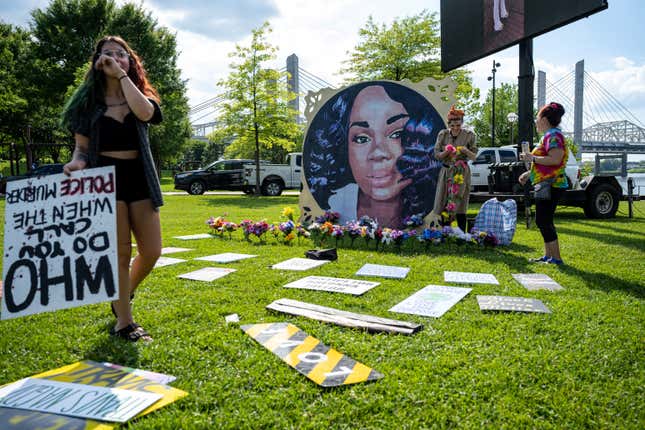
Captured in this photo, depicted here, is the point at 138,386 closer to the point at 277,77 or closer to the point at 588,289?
the point at 588,289

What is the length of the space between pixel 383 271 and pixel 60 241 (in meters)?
3.05

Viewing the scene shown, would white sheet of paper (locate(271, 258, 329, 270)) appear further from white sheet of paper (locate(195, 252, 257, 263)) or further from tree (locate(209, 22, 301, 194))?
tree (locate(209, 22, 301, 194))

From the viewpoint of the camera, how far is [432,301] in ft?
11.1

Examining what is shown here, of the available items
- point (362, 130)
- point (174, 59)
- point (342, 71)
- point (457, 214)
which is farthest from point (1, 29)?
point (457, 214)

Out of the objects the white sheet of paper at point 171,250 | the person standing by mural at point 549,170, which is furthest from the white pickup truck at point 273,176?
the person standing by mural at point 549,170

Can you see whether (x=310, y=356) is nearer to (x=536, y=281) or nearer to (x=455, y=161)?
(x=536, y=281)

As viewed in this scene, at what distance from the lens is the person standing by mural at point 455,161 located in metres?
6.16

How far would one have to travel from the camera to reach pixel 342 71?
70.7 feet

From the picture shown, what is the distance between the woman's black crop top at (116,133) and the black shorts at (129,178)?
75 millimetres

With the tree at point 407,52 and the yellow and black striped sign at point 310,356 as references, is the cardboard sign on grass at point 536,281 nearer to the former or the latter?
the yellow and black striped sign at point 310,356

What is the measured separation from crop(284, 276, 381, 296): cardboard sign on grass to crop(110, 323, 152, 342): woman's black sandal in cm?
144

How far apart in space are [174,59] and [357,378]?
117 ft

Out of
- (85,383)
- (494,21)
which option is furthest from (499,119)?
(85,383)

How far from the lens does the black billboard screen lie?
23.4ft
